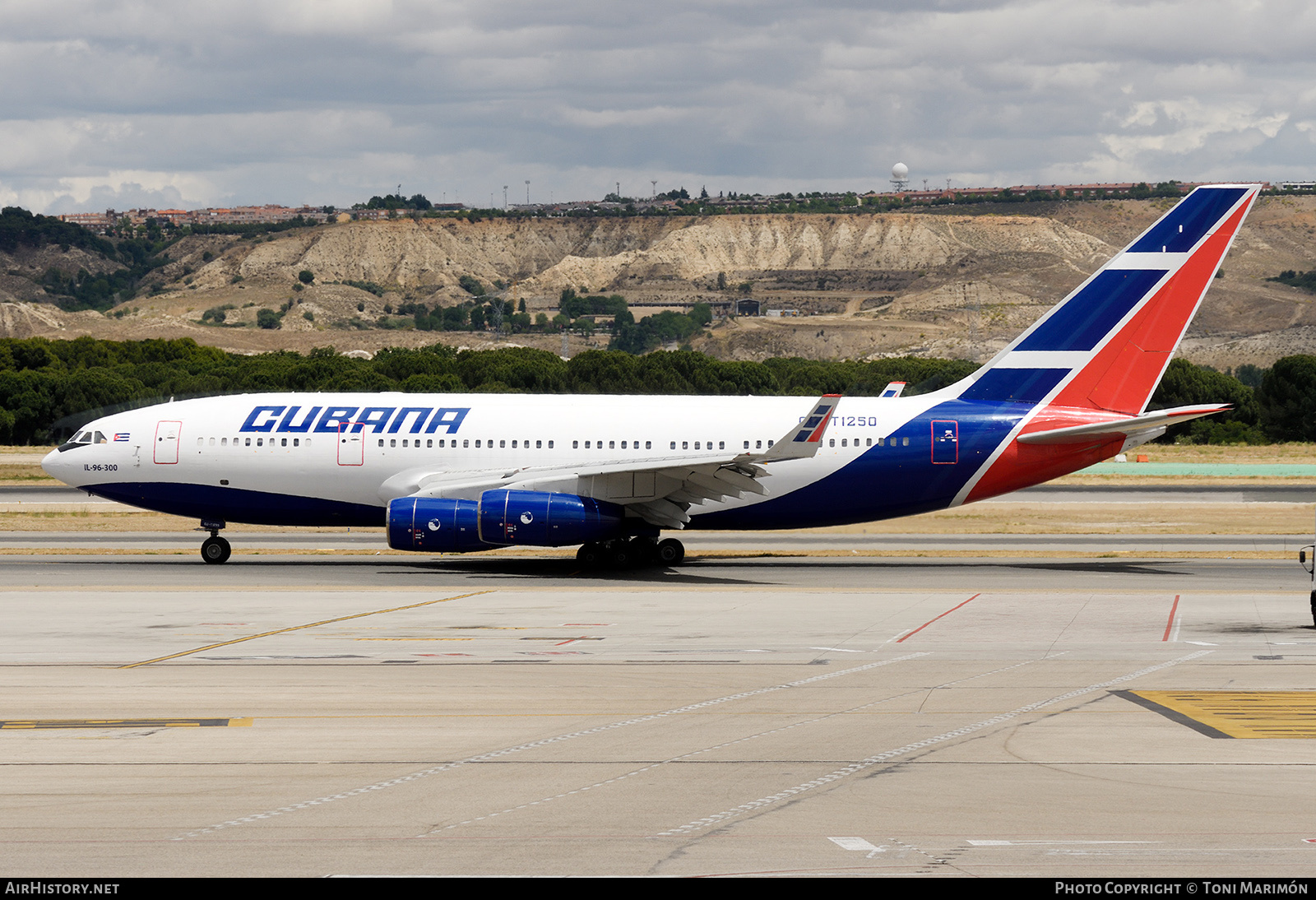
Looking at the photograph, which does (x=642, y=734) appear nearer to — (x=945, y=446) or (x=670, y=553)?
(x=670, y=553)

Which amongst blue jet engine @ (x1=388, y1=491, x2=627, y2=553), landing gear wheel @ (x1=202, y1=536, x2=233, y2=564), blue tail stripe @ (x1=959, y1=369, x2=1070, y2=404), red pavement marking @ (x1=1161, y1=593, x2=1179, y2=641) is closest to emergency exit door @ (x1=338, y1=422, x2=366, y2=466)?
blue jet engine @ (x1=388, y1=491, x2=627, y2=553)

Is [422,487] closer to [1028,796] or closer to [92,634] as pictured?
[92,634]

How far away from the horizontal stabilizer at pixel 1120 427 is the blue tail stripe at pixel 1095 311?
2371mm

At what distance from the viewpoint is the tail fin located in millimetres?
35469

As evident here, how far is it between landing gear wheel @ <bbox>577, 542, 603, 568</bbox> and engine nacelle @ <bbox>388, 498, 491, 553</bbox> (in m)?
4.19

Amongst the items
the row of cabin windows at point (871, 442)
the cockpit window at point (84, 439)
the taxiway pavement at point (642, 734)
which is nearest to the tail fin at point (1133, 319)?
the row of cabin windows at point (871, 442)

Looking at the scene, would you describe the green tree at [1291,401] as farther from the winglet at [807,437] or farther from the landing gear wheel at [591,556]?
the landing gear wheel at [591,556]

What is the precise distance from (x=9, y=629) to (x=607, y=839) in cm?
1657

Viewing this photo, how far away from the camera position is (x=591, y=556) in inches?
1415

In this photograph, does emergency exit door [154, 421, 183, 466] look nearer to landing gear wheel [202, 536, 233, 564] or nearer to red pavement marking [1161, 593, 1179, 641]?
landing gear wheel [202, 536, 233, 564]

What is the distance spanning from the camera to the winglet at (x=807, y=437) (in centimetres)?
3133

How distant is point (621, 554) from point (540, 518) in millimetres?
3665

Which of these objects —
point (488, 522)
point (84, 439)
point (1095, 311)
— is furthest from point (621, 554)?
point (84, 439)
